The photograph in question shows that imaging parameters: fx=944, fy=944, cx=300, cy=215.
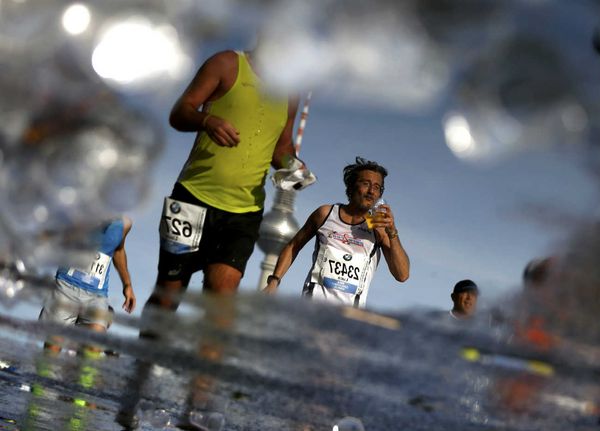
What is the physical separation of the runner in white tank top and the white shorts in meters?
1.13

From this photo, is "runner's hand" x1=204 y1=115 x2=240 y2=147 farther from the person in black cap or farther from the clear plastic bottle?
the clear plastic bottle

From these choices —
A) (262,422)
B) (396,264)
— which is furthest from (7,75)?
(262,422)

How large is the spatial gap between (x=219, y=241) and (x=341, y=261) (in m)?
0.75

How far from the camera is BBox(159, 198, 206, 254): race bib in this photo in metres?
2.82

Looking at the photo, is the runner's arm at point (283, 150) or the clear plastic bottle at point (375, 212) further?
the clear plastic bottle at point (375, 212)

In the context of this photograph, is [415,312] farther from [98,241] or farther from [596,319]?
[98,241]

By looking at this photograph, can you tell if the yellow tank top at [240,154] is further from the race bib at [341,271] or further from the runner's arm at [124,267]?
the race bib at [341,271]

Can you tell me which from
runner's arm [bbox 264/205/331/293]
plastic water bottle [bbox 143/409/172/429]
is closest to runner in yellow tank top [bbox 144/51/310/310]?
runner's arm [bbox 264/205/331/293]

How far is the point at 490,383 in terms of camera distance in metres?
2.17

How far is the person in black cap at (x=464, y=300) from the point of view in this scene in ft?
6.25

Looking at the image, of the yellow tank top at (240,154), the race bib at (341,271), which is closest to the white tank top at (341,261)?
the race bib at (341,271)

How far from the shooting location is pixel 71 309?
2.41m

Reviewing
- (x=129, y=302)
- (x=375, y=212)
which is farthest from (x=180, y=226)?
(x=375, y=212)

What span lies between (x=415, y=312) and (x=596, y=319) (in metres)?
0.34
